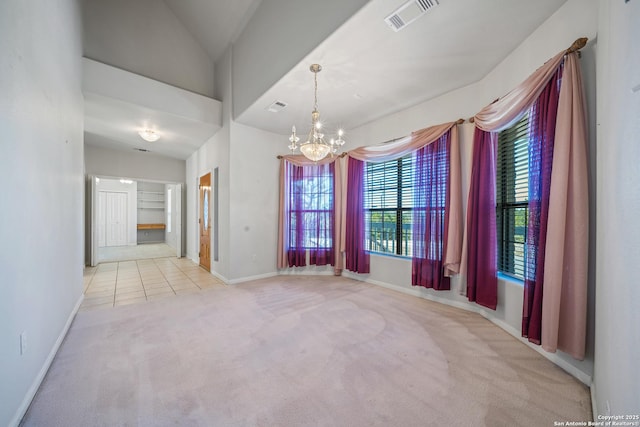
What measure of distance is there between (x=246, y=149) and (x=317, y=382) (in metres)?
3.90

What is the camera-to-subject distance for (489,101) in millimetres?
2768

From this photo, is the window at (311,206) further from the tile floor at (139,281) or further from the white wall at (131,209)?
the white wall at (131,209)

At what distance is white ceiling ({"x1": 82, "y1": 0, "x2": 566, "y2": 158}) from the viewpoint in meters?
1.99

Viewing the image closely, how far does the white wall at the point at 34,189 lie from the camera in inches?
52.0

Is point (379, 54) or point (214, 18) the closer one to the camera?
point (379, 54)

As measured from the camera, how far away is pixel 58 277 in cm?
225

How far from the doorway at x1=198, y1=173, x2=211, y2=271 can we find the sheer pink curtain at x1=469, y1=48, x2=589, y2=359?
537 centimetres

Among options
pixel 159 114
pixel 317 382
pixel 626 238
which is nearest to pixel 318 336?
pixel 317 382

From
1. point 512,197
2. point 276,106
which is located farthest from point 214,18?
point 512,197

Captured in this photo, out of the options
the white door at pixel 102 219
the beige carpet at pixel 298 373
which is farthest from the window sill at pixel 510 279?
the white door at pixel 102 219

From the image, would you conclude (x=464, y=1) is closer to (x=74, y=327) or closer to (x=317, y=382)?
(x=317, y=382)

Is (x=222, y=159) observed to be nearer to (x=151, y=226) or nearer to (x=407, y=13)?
(x=407, y=13)

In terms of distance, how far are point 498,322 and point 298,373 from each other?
2321 mm

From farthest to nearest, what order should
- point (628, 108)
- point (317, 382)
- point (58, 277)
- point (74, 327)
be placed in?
1. point (74, 327)
2. point (58, 277)
3. point (317, 382)
4. point (628, 108)
